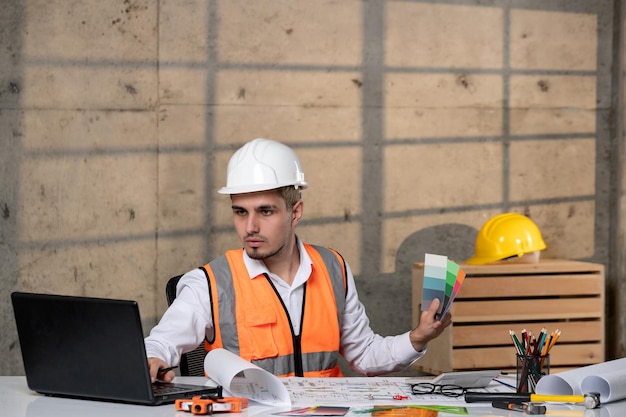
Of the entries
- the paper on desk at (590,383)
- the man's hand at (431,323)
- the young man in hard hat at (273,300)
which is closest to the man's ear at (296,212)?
the young man in hard hat at (273,300)

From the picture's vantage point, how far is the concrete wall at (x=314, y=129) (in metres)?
4.91

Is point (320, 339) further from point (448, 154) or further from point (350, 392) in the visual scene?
point (448, 154)

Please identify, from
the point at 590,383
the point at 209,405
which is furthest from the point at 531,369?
the point at 209,405

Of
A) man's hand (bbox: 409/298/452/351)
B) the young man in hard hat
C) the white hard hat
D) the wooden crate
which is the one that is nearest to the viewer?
man's hand (bbox: 409/298/452/351)

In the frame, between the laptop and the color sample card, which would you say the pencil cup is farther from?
the laptop

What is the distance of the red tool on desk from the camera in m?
2.13

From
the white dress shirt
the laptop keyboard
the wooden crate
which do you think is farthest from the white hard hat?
the wooden crate

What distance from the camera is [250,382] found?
2.30 meters

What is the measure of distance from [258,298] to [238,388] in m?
0.73

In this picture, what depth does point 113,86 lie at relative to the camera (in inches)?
195

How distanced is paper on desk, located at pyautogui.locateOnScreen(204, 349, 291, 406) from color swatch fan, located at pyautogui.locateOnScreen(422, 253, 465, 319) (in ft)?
1.74

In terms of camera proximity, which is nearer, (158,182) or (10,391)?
(10,391)

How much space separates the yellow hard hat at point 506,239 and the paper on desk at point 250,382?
2.76 m

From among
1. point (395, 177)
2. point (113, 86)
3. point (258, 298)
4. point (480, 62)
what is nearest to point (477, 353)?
point (395, 177)
